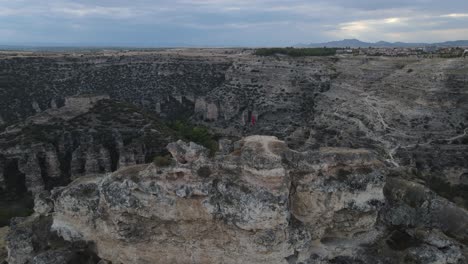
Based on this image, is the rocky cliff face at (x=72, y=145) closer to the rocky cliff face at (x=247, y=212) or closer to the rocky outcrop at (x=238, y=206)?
the rocky cliff face at (x=247, y=212)

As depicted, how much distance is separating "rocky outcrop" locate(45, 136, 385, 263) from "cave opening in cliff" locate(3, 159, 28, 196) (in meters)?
28.8

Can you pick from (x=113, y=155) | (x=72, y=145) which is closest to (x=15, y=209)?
(x=72, y=145)

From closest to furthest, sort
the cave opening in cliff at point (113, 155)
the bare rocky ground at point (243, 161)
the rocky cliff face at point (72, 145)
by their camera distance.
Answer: the bare rocky ground at point (243, 161) < the rocky cliff face at point (72, 145) < the cave opening in cliff at point (113, 155)

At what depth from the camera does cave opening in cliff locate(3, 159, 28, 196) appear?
51.6 m

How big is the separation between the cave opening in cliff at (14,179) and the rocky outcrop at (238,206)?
2877 centimetres

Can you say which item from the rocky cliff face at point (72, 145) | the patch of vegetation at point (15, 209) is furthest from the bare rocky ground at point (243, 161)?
the patch of vegetation at point (15, 209)

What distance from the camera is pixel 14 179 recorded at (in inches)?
2063

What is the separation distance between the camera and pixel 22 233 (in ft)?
96.2

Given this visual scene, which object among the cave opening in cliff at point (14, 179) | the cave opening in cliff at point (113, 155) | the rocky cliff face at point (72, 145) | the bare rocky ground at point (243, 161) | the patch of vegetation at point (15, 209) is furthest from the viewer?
the cave opening in cliff at point (113, 155)

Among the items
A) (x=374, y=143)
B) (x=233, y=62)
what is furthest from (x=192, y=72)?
(x=374, y=143)

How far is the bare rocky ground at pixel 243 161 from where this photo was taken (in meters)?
25.3

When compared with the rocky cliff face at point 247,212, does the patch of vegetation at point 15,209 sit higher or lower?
lower

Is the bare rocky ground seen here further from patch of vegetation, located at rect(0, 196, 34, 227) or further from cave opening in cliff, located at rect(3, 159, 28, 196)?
patch of vegetation, located at rect(0, 196, 34, 227)

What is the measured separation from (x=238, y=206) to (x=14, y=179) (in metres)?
38.4
